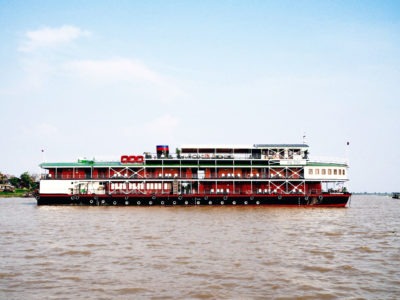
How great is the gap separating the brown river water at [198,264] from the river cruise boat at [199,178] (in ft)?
100

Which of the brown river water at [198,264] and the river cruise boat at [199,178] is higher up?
the river cruise boat at [199,178]

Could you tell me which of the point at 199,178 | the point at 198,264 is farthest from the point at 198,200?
the point at 198,264

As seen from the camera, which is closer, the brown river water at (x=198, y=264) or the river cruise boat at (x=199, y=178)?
the brown river water at (x=198, y=264)

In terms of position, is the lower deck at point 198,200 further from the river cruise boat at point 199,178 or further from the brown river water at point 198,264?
the brown river water at point 198,264

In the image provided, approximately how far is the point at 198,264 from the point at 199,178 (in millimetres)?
45713

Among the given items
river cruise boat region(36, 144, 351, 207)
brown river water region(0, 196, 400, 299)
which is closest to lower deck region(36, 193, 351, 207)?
river cruise boat region(36, 144, 351, 207)

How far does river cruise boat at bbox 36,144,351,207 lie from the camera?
63.8 meters

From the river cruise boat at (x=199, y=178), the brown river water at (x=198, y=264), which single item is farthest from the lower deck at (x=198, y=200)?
the brown river water at (x=198, y=264)

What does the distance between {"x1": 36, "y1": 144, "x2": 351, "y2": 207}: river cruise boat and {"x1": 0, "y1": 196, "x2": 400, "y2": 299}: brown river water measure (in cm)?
3051

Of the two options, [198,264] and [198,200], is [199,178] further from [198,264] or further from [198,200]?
[198,264]

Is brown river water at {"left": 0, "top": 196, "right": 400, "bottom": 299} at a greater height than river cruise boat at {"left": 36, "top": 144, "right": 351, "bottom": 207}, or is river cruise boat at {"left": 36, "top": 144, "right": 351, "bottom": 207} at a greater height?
river cruise boat at {"left": 36, "top": 144, "right": 351, "bottom": 207}

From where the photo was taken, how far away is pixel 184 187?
6688cm

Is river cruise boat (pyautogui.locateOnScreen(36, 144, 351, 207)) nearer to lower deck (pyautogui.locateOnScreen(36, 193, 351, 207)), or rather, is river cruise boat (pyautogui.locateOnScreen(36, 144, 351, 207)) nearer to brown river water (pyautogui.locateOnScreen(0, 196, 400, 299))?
lower deck (pyautogui.locateOnScreen(36, 193, 351, 207))

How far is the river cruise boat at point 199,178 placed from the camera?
63781 millimetres
